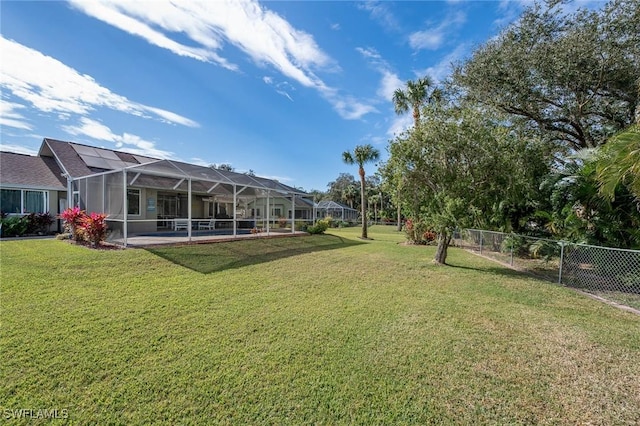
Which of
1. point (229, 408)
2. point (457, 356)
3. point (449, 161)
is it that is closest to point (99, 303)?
point (229, 408)

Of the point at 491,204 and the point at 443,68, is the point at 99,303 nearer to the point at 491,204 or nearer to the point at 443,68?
the point at 491,204

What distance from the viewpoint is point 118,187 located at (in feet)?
34.2

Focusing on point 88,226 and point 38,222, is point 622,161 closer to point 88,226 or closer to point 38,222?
point 88,226

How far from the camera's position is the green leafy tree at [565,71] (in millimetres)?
9242

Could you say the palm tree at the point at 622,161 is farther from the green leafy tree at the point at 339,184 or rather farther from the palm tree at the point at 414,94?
the green leafy tree at the point at 339,184

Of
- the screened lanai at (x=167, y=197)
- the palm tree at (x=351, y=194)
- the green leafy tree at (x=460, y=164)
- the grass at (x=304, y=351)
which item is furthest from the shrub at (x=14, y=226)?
the palm tree at (x=351, y=194)

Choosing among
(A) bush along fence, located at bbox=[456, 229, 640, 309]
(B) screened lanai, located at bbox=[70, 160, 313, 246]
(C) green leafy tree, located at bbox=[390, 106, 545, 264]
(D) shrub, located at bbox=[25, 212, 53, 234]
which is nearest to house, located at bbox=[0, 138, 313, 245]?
(B) screened lanai, located at bbox=[70, 160, 313, 246]

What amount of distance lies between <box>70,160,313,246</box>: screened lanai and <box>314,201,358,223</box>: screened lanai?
20283 millimetres

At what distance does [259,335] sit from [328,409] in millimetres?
1718

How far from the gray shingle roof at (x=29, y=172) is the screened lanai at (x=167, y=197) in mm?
2625

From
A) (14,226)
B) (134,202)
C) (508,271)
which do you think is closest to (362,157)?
(508,271)

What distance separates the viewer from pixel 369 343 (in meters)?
3.89

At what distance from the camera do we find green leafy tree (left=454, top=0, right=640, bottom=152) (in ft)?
30.3

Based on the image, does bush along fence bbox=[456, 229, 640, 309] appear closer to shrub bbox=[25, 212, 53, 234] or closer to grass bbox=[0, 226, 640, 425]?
grass bbox=[0, 226, 640, 425]
